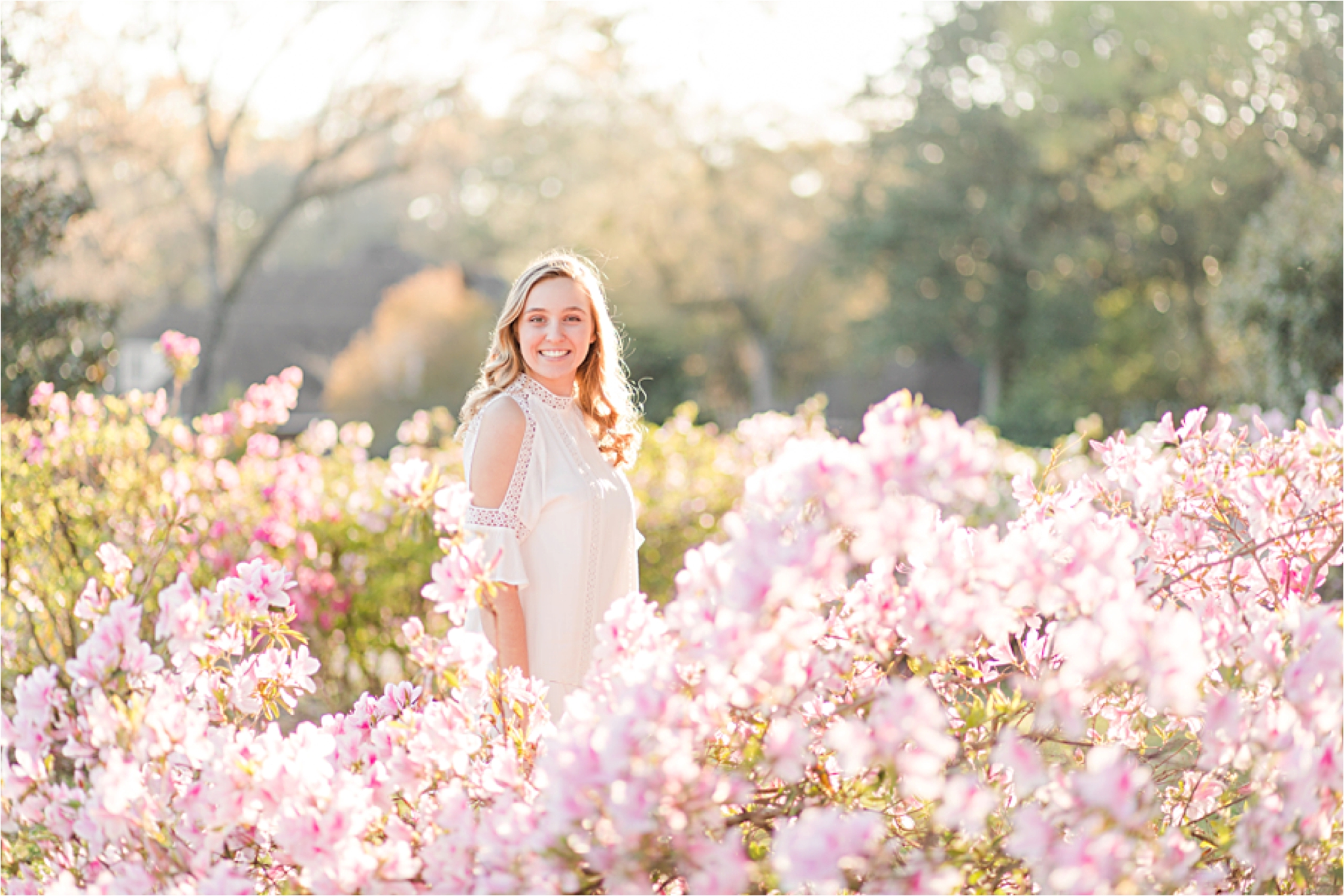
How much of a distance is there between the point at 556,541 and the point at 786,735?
1.40m

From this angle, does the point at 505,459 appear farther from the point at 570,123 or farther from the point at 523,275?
the point at 570,123

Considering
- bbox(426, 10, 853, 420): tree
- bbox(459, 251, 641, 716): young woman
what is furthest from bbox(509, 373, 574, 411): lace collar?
bbox(426, 10, 853, 420): tree

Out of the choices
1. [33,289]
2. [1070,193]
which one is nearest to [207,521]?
[33,289]

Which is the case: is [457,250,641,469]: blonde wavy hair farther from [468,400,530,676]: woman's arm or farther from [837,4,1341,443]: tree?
[837,4,1341,443]: tree

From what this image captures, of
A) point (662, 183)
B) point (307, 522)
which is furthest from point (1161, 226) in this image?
point (307, 522)

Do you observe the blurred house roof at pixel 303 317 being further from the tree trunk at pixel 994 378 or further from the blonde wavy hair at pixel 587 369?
the blonde wavy hair at pixel 587 369

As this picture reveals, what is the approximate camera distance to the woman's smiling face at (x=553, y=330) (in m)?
3.11

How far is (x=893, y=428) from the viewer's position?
5.13ft

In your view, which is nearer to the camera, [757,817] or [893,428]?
[893,428]

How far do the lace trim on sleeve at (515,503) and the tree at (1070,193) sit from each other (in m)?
20.0

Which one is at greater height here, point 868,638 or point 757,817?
point 868,638

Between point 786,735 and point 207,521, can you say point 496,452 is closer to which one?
point 786,735

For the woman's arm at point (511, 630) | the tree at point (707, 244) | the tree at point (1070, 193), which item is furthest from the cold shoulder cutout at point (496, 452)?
the tree at point (707, 244)

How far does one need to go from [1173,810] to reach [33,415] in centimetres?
524
